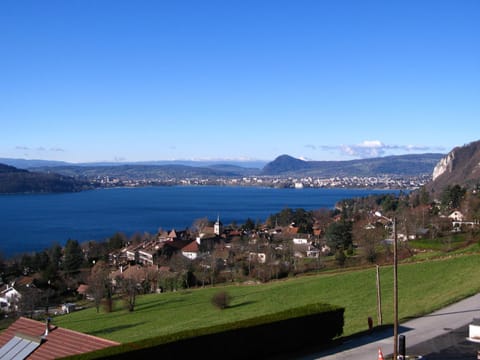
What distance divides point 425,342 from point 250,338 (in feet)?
12.0

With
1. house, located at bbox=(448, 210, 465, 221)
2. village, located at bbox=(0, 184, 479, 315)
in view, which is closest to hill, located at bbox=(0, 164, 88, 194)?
village, located at bbox=(0, 184, 479, 315)

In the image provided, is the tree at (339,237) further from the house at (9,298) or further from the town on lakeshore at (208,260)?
the house at (9,298)

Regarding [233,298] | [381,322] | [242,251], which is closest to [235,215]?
[242,251]

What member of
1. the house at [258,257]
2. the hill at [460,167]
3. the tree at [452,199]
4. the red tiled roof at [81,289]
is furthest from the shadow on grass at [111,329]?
the hill at [460,167]

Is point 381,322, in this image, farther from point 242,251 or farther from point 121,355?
point 242,251

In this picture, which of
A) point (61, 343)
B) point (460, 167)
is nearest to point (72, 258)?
point (61, 343)

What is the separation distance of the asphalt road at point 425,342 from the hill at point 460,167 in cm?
10604

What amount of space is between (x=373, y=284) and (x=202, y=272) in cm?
1683

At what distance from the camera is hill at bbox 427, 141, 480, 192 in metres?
118

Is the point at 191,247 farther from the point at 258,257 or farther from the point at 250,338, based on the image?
the point at 250,338

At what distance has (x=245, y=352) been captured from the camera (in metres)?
9.40

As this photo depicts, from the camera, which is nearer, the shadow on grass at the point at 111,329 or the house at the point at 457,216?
the shadow on grass at the point at 111,329

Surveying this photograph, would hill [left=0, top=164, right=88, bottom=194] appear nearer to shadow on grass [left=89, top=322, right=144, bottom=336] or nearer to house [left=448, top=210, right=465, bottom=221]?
house [left=448, top=210, right=465, bottom=221]

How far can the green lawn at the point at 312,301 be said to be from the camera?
15.4 meters
